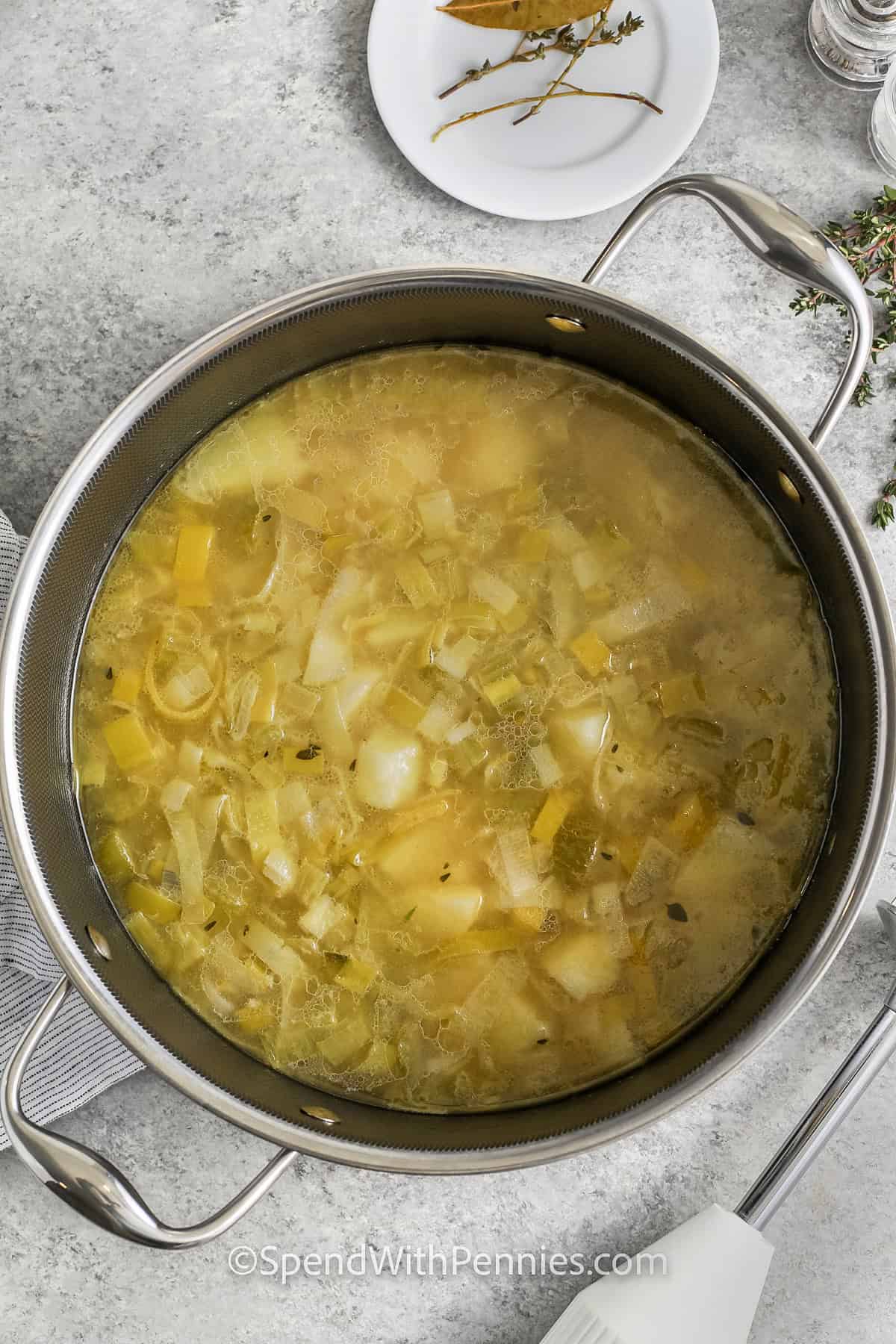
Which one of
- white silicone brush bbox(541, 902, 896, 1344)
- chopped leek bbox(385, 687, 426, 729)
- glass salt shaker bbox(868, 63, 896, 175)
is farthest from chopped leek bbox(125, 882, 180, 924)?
glass salt shaker bbox(868, 63, 896, 175)

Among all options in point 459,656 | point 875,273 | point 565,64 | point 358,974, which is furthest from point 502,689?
point 565,64

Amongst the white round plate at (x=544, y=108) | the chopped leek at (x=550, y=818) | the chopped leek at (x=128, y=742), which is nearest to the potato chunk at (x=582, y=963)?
the chopped leek at (x=550, y=818)

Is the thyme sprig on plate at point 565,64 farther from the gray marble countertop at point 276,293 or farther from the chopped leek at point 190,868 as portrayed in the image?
the chopped leek at point 190,868

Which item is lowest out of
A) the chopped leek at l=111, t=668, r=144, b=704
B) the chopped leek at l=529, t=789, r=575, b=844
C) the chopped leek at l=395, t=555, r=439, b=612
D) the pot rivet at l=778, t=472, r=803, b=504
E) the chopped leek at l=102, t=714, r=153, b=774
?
the chopped leek at l=102, t=714, r=153, b=774

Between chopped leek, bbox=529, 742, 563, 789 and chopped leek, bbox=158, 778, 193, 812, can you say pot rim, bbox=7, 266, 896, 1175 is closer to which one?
chopped leek, bbox=158, 778, 193, 812

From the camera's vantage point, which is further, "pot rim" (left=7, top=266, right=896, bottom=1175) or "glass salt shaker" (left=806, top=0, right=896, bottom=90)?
"glass salt shaker" (left=806, top=0, right=896, bottom=90)

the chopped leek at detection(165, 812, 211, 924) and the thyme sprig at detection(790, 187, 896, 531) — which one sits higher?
the thyme sprig at detection(790, 187, 896, 531)
